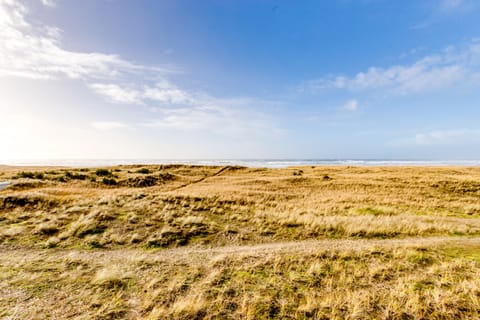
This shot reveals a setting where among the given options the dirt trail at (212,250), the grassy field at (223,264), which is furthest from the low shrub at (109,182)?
the dirt trail at (212,250)

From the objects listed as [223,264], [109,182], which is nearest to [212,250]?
[223,264]

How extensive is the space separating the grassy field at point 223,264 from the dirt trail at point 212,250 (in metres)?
0.08

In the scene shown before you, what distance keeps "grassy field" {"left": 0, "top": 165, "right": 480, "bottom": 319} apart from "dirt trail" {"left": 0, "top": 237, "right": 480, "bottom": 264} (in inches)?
3.0

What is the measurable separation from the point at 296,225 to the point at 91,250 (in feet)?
38.1

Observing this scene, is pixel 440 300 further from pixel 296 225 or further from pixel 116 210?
pixel 116 210

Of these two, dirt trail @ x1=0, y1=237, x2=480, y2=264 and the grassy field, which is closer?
the grassy field

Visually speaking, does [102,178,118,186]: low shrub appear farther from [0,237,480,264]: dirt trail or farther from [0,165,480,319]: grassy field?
[0,237,480,264]: dirt trail

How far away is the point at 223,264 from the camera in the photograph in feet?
31.7

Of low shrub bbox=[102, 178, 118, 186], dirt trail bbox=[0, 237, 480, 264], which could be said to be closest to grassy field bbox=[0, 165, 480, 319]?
dirt trail bbox=[0, 237, 480, 264]

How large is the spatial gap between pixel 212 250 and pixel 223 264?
201 cm

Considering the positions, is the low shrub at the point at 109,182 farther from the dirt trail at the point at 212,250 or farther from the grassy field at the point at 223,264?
the dirt trail at the point at 212,250

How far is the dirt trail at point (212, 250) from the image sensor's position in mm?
10430

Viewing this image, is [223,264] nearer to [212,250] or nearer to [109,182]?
[212,250]

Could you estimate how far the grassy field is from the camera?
269 inches
